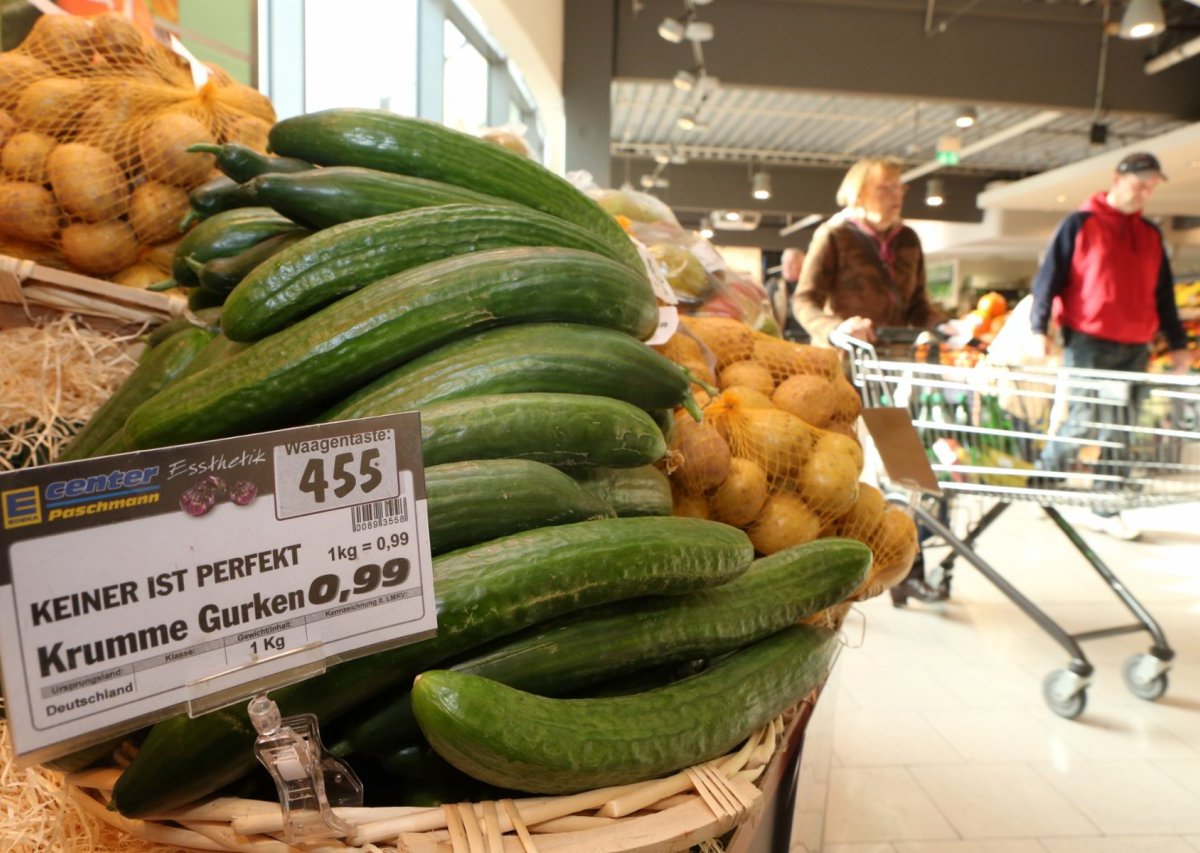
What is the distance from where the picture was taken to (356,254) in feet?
2.62

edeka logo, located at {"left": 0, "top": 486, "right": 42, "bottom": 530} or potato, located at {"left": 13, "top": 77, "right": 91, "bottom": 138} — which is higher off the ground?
potato, located at {"left": 13, "top": 77, "right": 91, "bottom": 138}

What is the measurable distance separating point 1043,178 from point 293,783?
10.6 m

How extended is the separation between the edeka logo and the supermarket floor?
3.10 ft

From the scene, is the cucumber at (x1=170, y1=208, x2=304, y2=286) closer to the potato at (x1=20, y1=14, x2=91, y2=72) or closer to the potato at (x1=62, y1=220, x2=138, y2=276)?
the potato at (x1=62, y1=220, x2=138, y2=276)

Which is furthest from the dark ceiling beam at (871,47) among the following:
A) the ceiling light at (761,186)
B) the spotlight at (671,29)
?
the ceiling light at (761,186)

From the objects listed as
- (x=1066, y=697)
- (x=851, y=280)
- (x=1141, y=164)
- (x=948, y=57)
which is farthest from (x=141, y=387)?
(x=948, y=57)

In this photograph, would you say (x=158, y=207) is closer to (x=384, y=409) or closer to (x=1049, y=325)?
(x=384, y=409)

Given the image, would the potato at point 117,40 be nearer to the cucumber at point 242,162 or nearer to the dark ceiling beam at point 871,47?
the cucumber at point 242,162

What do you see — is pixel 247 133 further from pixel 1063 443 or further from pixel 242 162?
pixel 1063 443

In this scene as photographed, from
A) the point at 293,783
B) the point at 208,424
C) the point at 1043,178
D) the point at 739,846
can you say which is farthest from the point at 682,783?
the point at 1043,178

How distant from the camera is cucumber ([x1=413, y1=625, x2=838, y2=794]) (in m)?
0.50

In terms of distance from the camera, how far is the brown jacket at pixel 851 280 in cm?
294

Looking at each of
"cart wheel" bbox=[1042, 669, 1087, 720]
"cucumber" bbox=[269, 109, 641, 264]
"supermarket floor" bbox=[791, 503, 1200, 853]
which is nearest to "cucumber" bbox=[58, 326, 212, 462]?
"cucumber" bbox=[269, 109, 641, 264]

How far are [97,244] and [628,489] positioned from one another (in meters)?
0.96
